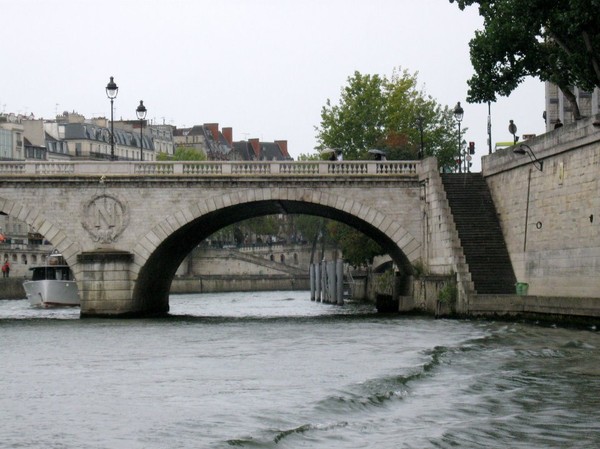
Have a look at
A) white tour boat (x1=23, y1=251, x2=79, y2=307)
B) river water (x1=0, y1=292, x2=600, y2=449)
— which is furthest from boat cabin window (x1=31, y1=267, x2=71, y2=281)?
river water (x1=0, y1=292, x2=600, y2=449)

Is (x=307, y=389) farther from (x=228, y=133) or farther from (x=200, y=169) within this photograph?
(x=228, y=133)

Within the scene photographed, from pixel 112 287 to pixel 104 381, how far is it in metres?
23.6

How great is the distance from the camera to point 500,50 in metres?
45.9

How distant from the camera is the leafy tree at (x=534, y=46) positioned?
39.8 m

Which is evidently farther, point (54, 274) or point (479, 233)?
point (54, 274)

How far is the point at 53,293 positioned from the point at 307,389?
47198 millimetres

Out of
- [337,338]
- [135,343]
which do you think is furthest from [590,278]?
[135,343]

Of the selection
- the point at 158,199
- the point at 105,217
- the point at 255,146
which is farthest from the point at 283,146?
the point at 105,217

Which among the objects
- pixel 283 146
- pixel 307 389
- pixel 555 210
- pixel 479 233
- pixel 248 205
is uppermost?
pixel 283 146

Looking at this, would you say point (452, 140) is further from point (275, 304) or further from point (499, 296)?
point (499, 296)

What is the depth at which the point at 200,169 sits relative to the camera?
50.8 meters

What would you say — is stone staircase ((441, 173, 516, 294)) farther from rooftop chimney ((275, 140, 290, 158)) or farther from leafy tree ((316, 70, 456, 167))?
rooftop chimney ((275, 140, 290, 158))

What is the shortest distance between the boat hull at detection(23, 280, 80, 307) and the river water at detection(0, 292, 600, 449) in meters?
30.5

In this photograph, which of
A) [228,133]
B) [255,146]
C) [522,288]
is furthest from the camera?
[255,146]
